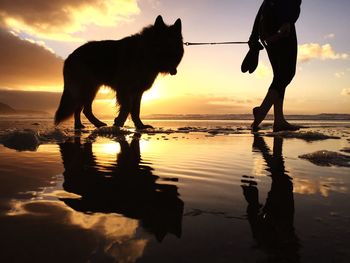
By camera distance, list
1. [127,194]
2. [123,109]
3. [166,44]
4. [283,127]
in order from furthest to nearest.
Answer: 1. [166,44]
2. [123,109]
3. [283,127]
4. [127,194]

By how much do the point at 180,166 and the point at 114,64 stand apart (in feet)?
15.2

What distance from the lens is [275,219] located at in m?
Result: 0.99

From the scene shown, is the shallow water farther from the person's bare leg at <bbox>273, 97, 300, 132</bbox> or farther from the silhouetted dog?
the silhouetted dog

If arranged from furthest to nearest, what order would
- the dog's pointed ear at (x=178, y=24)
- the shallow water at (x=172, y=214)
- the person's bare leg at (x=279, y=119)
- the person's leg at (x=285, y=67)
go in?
1. the dog's pointed ear at (x=178, y=24)
2. the person's bare leg at (x=279, y=119)
3. the person's leg at (x=285, y=67)
4. the shallow water at (x=172, y=214)

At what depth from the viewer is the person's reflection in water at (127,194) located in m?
0.97

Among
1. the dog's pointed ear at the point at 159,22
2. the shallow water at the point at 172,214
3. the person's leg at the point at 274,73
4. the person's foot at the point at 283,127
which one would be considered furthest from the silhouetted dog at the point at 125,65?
the shallow water at the point at 172,214

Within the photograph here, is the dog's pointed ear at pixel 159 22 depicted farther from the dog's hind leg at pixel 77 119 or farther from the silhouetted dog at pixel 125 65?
the dog's hind leg at pixel 77 119

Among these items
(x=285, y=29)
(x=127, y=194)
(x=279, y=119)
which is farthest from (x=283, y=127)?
(x=127, y=194)

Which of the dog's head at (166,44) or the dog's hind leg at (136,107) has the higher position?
the dog's head at (166,44)

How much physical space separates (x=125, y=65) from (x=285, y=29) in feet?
9.59

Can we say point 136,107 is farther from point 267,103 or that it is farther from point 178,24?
point 267,103

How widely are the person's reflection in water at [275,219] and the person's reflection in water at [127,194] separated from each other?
0.23 m

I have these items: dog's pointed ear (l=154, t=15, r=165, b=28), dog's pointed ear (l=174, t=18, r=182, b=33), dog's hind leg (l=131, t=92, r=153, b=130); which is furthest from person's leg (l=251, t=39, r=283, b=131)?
dog's hind leg (l=131, t=92, r=153, b=130)

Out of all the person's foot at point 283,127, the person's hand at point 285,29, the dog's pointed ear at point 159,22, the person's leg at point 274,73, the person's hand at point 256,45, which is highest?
the dog's pointed ear at point 159,22
